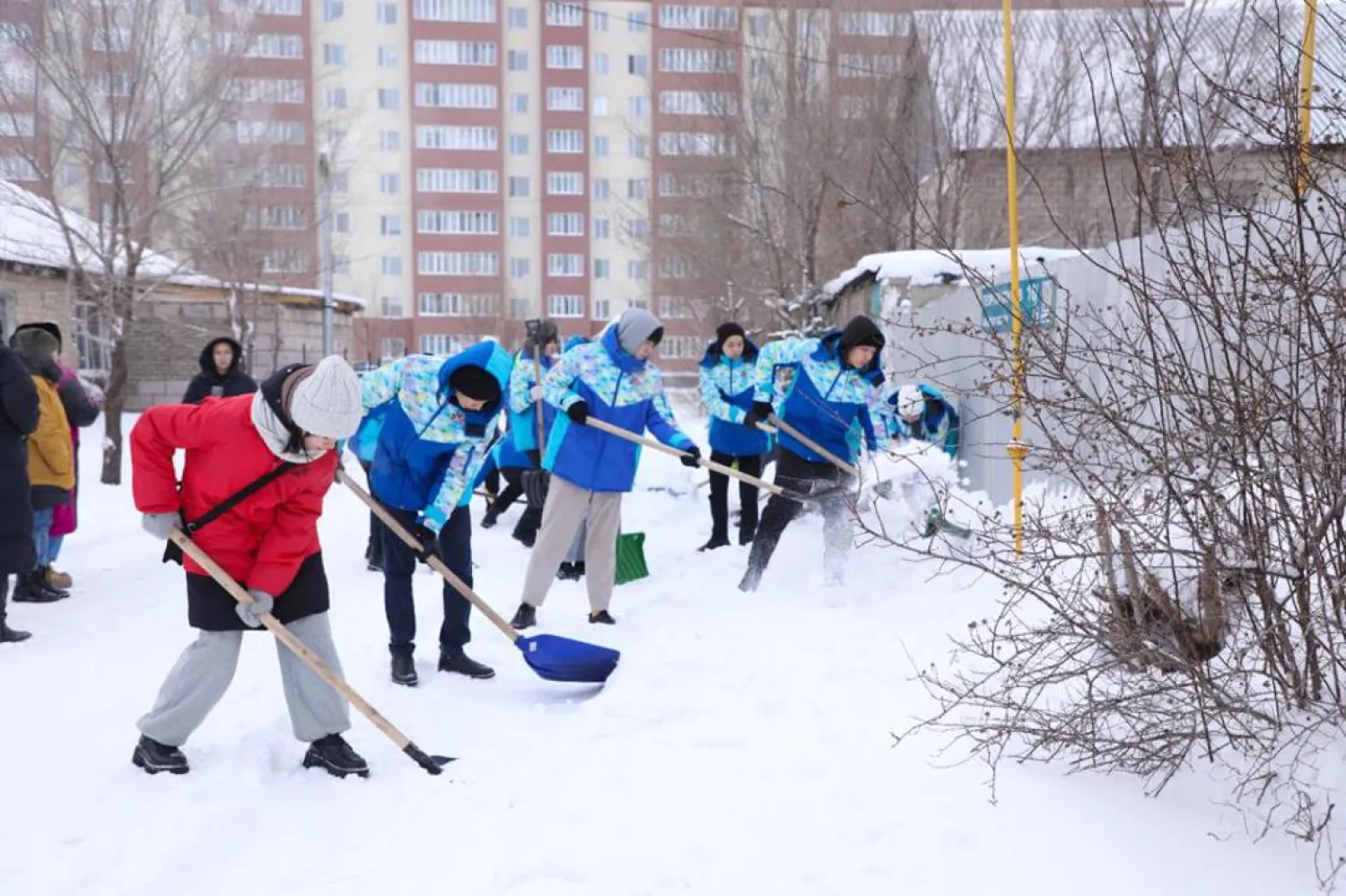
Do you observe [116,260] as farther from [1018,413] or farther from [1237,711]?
[1237,711]

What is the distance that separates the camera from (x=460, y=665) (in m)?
4.88

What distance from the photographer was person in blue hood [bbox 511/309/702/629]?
5598mm

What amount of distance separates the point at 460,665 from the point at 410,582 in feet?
1.52

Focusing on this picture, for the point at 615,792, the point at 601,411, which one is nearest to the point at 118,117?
the point at 601,411

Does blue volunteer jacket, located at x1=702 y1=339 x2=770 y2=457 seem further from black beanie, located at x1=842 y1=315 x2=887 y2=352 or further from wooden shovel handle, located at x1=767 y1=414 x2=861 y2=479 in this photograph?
black beanie, located at x1=842 y1=315 x2=887 y2=352

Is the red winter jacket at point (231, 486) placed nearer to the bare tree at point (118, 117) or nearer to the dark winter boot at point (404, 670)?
the dark winter boot at point (404, 670)

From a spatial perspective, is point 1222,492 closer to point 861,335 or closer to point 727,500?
point 861,335

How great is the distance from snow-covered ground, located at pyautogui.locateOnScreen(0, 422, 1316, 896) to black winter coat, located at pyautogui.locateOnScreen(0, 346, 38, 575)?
0.53 metres

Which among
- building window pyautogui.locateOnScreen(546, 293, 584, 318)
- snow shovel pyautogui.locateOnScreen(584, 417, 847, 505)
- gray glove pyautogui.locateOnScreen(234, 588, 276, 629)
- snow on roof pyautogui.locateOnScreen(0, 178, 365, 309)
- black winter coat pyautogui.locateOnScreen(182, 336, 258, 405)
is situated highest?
building window pyautogui.locateOnScreen(546, 293, 584, 318)

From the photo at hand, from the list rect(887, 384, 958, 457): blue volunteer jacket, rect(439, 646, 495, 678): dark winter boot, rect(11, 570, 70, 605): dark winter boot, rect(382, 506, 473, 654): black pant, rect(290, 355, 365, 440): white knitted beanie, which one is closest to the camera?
rect(290, 355, 365, 440): white knitted beanie

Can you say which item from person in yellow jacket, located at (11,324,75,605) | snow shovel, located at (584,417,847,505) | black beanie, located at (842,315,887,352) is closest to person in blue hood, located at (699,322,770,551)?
snow shovel, located at (584,417,847,505)

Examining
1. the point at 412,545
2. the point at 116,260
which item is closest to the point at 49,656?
the point at 412,545

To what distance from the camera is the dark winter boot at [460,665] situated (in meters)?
4.85

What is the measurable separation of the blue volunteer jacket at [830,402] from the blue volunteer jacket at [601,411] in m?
0.78
